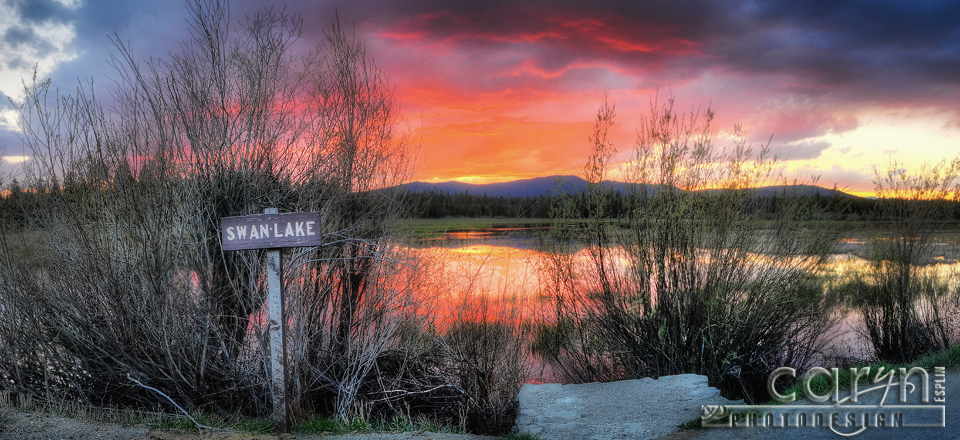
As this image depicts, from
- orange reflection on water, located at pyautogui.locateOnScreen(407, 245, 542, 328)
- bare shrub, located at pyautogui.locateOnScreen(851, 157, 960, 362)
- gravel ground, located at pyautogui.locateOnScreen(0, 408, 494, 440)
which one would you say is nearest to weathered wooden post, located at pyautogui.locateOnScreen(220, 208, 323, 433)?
gravel ground, located at pyautogui.locateOnScreen(0, 408, 494, 440)

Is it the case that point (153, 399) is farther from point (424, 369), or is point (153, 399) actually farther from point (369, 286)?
point (424, 369)

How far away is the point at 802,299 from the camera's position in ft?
29.7

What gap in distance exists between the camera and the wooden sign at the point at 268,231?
5.29 metres

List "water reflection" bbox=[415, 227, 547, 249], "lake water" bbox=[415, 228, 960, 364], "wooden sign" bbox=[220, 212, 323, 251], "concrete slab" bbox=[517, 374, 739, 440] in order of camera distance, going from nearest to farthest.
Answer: "wooden sign" bbox=[220, 212, 323, 251] → "concrete slab" bbox=[517, 374, 739, 440] → "lake water" bbox=[415, 228, 960, 364] → "water reflection" bbox=[415, 227, 547, 249]

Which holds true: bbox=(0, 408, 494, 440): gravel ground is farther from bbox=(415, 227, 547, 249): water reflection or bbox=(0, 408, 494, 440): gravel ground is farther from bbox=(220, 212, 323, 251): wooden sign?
bbox=(415, 227, 547, 249): water reflection

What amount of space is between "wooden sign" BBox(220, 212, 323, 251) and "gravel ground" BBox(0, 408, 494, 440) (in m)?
1.96

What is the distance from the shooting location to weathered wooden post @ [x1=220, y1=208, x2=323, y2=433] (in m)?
5.29

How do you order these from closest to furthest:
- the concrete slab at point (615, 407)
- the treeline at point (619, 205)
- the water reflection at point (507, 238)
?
the concrete slab at point (615, 407) → the treeline at point (619, 205) → the water reflection at point (507, 238)

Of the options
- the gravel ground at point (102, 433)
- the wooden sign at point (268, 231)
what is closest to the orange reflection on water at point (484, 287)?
the gravel ground at point (102, 433)

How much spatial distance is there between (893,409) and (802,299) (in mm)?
4433

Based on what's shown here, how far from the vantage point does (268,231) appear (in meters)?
5.29

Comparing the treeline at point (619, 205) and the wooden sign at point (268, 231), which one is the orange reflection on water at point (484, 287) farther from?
the wooden sign at point (268, 231)

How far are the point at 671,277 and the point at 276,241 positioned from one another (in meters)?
5.86

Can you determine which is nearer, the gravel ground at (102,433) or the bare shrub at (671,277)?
the gravel ground at (102,433)
